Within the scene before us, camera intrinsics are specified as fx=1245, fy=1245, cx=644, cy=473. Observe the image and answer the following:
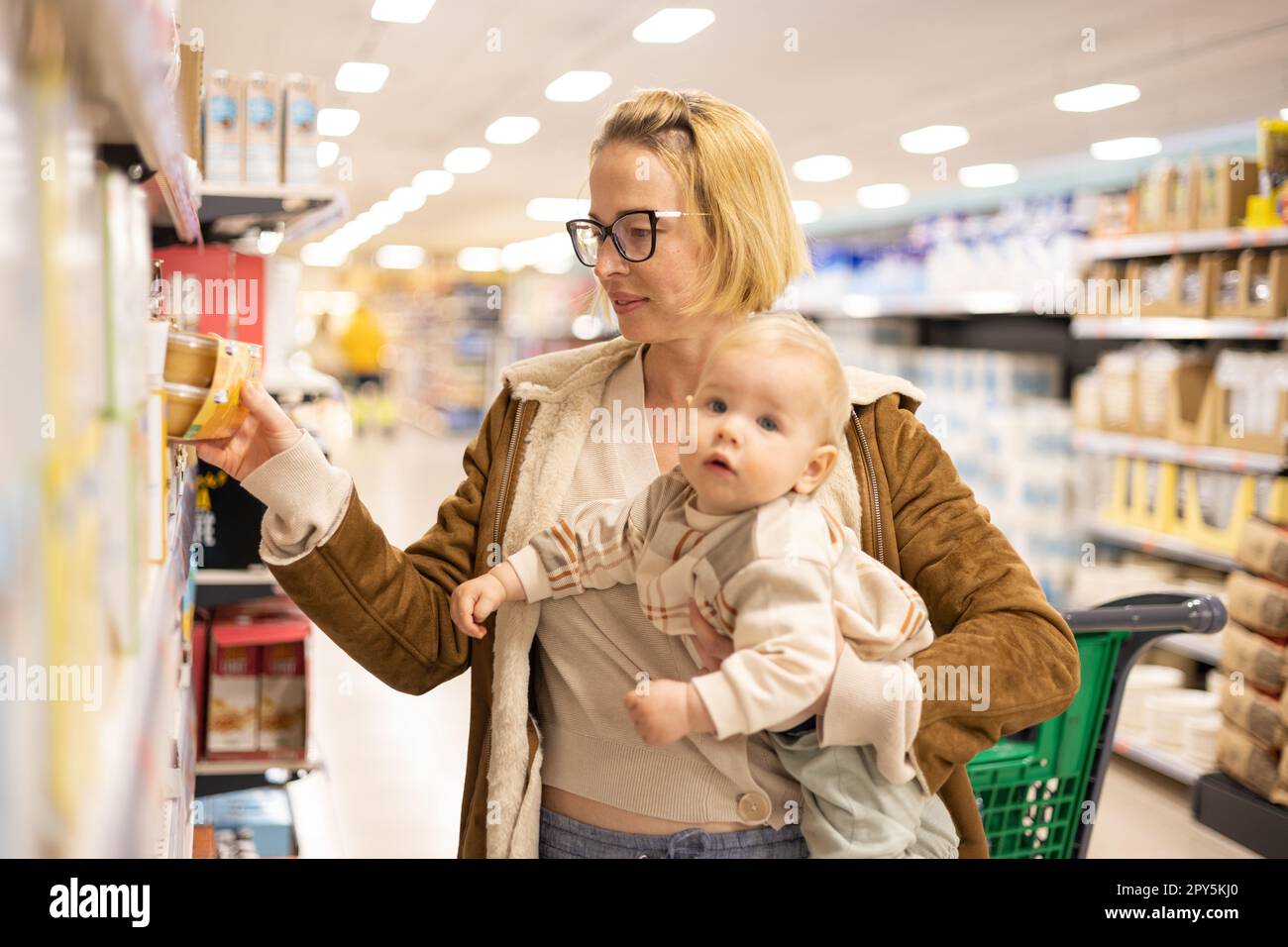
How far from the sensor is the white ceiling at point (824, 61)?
397cm

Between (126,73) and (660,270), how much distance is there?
0.67 meters

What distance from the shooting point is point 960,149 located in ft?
21.8

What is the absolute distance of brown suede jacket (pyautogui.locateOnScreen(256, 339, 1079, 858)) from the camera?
125 centimetres

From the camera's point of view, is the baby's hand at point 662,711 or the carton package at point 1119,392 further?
the carton package at point 1119,392

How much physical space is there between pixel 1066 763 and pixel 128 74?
72.4 inches

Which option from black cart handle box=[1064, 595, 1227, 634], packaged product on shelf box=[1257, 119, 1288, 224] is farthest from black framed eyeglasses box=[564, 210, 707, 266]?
packaged product on shelf box=[1257, 119, 1288, 224]

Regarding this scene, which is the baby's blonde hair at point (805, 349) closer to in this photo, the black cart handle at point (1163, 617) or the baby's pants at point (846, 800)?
the baby's pants at point (846, 800)

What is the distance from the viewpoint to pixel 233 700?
9.91 ft

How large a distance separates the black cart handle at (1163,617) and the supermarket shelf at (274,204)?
2.04 m

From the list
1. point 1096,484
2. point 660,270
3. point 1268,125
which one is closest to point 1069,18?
point 1268,125

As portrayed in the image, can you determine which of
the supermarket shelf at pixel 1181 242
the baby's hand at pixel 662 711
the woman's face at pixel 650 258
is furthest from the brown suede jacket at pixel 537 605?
the supermarket shelf at pixel 1181 242

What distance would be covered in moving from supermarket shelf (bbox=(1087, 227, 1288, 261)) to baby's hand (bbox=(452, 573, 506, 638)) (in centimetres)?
380

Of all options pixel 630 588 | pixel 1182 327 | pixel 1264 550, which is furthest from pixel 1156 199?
pixel 630 588
